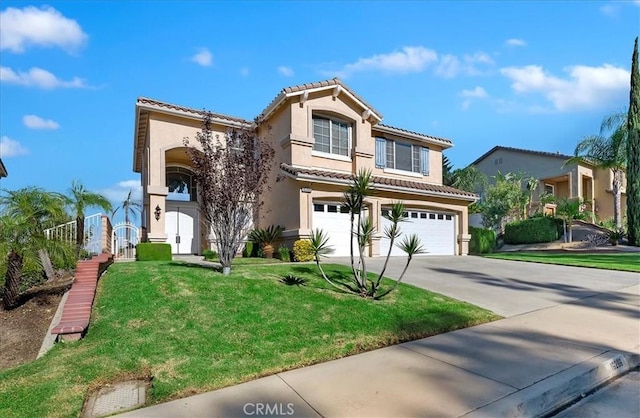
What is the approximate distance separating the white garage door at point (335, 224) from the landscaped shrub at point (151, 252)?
5.84 metres

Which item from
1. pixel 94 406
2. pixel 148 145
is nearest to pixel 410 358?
pixel 94 406

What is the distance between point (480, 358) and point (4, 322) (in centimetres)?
874

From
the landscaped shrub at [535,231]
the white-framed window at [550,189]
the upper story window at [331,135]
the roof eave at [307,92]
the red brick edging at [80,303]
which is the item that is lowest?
the red brick edging at [80,303]

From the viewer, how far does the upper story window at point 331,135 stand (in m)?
17.5

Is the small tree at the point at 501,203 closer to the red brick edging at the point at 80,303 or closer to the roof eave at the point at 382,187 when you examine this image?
the roof eave at the point at 382,187

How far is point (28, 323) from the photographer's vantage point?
25.1 feet

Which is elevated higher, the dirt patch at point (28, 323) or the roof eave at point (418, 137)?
the roof eave at point (418, 137)

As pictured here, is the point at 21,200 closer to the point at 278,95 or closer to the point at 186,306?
the point at 186,306

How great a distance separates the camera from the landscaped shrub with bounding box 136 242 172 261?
45.9ft

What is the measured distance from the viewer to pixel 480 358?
5375 mm

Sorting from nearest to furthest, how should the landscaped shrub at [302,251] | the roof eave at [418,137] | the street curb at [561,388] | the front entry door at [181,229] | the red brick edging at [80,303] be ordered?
the street curb at [561,388], the red brick edging at [80,303], the landscaped shrub at [302,251], the front entry door at [181,229], the roof eave at [418,137]

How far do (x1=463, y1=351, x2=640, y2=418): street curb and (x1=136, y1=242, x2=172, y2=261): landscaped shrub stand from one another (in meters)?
12.6

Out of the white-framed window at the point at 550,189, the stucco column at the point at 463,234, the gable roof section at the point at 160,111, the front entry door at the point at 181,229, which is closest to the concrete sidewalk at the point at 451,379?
the gable roof section at the point at 160,111

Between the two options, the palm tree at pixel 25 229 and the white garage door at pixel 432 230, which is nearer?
the palm tree at pixel 25 229
